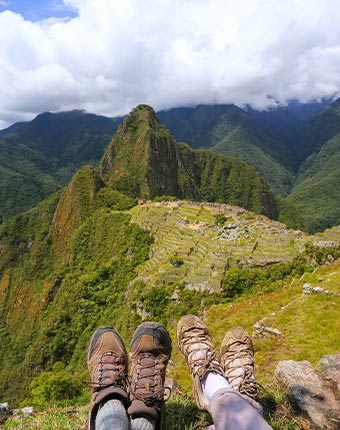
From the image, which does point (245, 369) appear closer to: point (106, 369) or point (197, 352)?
Answer: point (197, 352)

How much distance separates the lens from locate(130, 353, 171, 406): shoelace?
338 cm

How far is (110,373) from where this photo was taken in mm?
3816

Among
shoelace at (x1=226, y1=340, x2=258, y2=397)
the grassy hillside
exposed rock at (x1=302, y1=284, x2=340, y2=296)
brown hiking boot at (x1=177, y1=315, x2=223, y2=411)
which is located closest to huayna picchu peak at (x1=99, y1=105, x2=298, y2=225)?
the grassy hillside

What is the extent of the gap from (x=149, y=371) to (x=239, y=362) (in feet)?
3.69

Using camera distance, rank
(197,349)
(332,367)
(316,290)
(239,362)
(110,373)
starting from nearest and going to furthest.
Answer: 1. (110,373)
2. (239,362)
3. (332,367)
4. (197,349)
5. (316,290)

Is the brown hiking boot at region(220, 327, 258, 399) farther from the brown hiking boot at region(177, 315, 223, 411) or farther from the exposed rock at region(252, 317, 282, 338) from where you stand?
the exposed rock at region(252, 317, 282, 338)

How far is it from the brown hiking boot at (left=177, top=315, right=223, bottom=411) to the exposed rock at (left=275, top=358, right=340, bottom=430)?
96 centimetres

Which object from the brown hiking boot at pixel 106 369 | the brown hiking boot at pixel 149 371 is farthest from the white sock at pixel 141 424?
the brown hiking boot at pixel 106 369

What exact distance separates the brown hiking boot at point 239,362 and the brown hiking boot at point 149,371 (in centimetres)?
79

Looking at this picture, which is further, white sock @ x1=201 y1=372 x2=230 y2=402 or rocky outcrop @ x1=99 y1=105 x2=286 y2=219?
rocky outcrop @ x1=99 y1=105 x2=286 y2=219

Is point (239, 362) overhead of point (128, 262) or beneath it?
beneath

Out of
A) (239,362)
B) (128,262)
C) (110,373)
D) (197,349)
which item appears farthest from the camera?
(128,262)

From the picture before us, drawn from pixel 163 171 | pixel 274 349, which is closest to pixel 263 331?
pixel 274 349

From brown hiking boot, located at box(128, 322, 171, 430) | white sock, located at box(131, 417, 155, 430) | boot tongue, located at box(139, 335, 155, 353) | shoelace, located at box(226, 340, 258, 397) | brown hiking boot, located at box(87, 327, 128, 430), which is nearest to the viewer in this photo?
white sock, located at box(131, 417, 155, 430)
